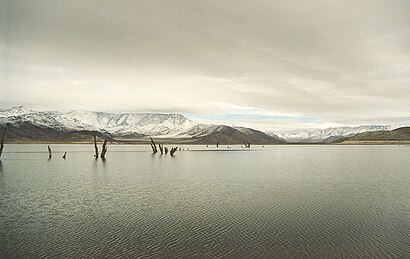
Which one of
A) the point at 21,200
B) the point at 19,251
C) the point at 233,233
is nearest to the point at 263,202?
the point at 233,233

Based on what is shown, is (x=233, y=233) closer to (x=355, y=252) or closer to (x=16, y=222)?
(x=355, y=252)

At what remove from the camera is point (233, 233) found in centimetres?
1625

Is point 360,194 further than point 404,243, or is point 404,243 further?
point 360,194

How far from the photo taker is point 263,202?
79.2 ft

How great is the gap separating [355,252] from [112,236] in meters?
11.9

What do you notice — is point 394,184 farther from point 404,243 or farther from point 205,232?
point 205,232

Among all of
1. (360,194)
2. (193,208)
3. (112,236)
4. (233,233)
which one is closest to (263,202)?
(193,208)

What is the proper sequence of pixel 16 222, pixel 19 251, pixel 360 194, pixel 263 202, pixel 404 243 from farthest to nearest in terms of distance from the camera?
pixel 360 194 < pixel 263 202 < pixel 16 222 < pixel 404 243 < pixel 19 251

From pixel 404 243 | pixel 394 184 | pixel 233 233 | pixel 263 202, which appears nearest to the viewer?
pixel 404 243

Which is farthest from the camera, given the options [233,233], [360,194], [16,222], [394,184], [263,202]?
[394,184]

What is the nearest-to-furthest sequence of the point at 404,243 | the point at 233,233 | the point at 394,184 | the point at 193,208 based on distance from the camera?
the point at 404,243 → the point at 233,233 → the point at 193,208 → the point at 394,184

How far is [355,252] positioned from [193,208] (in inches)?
442

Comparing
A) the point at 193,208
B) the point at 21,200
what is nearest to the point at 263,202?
the point at 193,208

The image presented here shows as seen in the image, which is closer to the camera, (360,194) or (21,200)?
(21,200)
